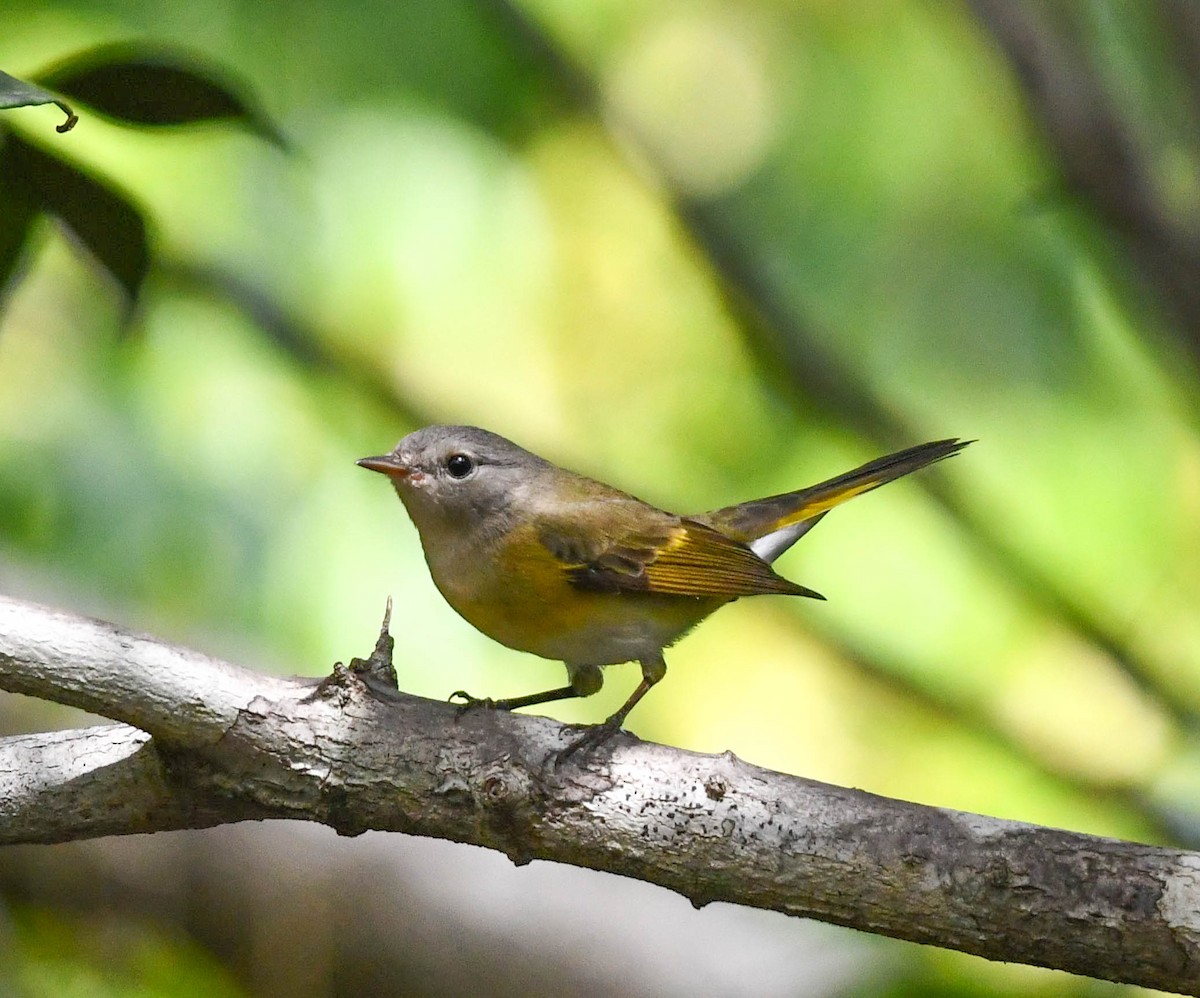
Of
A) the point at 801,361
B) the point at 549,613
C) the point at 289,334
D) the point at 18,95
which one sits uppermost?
the point at 801,361

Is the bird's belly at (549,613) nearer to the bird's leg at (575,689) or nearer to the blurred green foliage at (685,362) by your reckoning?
the bird's leg at (575,689)

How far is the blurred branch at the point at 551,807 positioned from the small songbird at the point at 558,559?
651 mm

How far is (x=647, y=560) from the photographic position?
3217 mm

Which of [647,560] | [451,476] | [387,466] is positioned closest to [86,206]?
[387,466]

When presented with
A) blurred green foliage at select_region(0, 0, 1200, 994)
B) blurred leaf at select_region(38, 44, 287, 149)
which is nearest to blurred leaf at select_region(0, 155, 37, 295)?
blurred leaf at select_region(38, 44, 287, 149)

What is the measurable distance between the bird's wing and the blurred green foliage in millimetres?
1711

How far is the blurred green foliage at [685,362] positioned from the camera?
503 centimetres

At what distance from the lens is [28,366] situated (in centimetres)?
500

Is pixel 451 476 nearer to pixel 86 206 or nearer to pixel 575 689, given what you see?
pixel 575 689

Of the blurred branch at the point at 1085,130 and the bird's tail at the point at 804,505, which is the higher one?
the blurred branch at the point at 1085,130

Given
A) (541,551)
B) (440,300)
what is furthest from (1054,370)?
(541,551)

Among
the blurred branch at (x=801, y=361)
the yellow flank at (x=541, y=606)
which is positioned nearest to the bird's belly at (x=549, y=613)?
the yellow flank at (x=541, y=606)

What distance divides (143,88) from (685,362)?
4.57 m

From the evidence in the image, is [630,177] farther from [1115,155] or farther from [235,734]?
[235,734]
